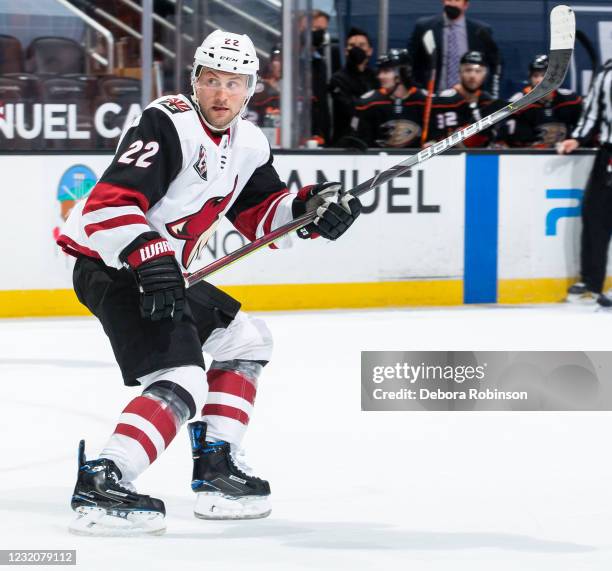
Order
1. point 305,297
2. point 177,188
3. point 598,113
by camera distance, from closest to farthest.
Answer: point 177,188, point 305,297, point 598,113

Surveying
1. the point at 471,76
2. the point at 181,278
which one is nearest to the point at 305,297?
the point at 471,76

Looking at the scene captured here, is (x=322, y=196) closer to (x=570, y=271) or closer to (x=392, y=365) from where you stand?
(x=392, y=365)

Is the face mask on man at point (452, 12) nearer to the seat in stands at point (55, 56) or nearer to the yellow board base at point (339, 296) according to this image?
the yellow board base at point (339, 296)

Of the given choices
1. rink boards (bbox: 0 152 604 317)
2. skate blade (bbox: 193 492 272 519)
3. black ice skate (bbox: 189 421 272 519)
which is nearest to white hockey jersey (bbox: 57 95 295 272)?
black ice skate (bbox: 189 421 272 519)

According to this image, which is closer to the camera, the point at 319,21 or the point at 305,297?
the point at 305,297

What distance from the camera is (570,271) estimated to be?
21.8ft

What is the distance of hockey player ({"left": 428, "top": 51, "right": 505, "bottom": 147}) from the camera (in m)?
6.73

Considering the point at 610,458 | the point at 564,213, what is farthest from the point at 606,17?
the point at 610,458

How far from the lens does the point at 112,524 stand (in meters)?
2.57

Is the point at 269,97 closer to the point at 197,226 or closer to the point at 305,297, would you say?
the point at 305,297

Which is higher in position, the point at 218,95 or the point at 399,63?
the point at 399,63

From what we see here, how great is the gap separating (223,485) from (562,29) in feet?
4.54

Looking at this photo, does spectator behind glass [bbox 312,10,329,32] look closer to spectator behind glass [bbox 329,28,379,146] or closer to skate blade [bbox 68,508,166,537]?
spectator behind glass [bbox 329,28,379,146]

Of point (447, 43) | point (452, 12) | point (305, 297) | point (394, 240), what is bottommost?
point (305, 297)
